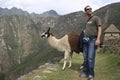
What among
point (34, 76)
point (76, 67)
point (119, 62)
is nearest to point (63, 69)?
point (76, 67)

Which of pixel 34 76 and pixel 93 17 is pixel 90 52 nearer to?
pixel 93 17

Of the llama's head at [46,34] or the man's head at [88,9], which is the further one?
the llama's head at [46,34]

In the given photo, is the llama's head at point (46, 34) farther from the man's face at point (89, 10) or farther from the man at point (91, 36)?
the man's face at point (89, 10)

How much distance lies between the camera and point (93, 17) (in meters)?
16.9

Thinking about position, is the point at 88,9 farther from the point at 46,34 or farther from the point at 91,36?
the point at 46,34

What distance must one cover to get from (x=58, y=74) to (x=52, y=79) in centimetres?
152

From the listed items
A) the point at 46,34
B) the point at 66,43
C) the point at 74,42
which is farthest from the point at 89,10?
the point at 46,34

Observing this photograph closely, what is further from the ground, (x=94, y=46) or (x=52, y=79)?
(x=94, y=46)

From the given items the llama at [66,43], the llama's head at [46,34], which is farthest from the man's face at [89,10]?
the llama's head at [46,34]

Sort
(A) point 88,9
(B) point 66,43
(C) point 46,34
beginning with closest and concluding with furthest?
(A) point 88,9 < (B) point 66,43 < (C) point 46,34

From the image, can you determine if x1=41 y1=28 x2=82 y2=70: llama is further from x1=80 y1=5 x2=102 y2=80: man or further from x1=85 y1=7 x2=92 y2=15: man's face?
x1=85 y1=7 x2=92 y2=15: man's face

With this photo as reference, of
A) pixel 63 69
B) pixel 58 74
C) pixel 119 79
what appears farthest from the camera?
pixel 63 69

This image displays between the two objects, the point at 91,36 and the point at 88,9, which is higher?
the point at 88,9

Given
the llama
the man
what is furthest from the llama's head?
the man
